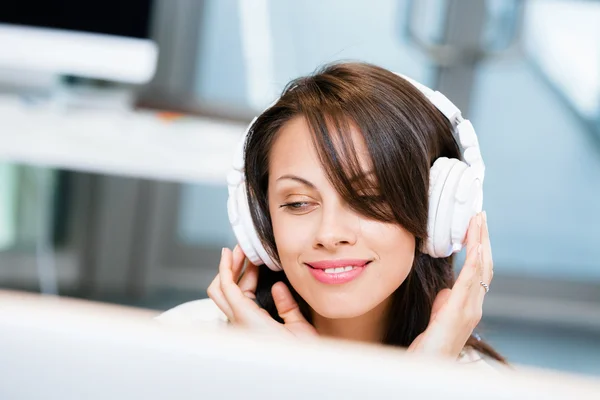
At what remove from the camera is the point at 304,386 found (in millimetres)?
225

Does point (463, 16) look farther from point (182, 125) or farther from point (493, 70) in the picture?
point (182, 125)

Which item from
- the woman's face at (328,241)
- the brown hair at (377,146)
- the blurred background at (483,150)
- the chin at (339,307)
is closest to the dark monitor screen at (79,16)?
the blurred background at (483,150)

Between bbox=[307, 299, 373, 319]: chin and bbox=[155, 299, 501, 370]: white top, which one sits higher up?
bbox=[307, 299, 373, 319]: chin

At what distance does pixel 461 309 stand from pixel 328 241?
23 centimetres

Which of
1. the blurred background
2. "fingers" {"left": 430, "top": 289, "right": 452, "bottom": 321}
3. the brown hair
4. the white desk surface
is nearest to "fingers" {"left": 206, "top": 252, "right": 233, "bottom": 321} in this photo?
the brown hair

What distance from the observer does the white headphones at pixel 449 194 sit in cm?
96

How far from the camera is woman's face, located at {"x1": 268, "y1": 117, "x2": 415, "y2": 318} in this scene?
95cm

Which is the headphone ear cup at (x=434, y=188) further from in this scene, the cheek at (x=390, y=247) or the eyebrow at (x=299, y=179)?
the eyebrow at (x=299, y=179)

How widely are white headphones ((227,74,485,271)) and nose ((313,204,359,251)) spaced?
117 millimetres

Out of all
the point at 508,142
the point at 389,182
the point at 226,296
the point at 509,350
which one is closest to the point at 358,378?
the point at 389,182

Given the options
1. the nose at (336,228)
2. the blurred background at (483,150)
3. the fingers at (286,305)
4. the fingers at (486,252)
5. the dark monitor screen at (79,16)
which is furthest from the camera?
the blurred background at (483,150)

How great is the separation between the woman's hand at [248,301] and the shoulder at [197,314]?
0.04 m

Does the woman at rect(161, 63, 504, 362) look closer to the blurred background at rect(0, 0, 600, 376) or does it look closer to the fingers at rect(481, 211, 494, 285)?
the fingers at rect(481, 211, 494, 285)

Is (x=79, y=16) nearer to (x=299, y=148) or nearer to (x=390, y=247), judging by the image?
(x=299, y=148)
